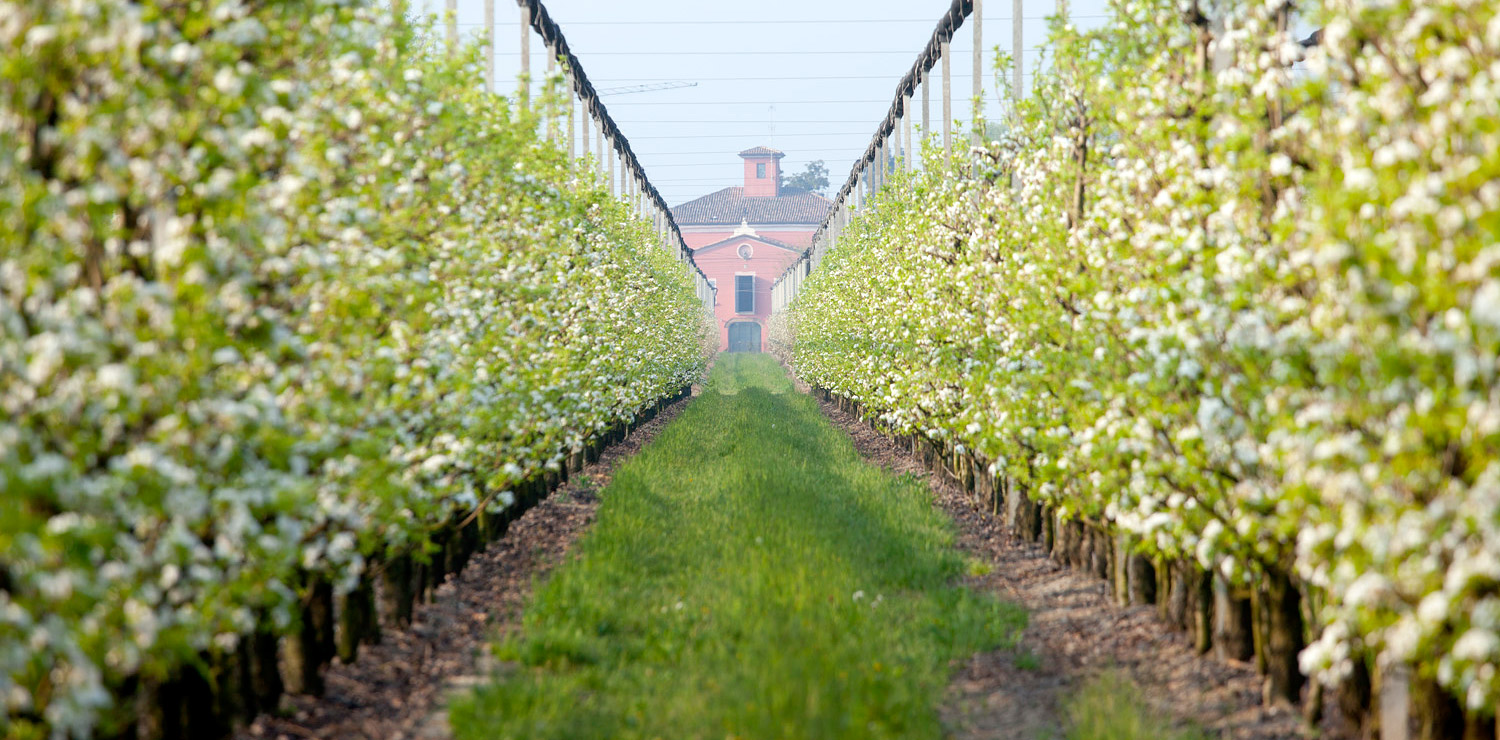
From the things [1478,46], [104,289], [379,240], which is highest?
[1478,46]

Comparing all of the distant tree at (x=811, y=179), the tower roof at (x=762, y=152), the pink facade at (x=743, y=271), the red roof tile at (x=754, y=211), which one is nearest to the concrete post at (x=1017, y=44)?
the pink facade at (x=743, y=271)

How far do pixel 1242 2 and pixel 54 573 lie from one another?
6.09 m

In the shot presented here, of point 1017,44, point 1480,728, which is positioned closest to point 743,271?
point 1017,44

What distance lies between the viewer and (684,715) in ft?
21.1

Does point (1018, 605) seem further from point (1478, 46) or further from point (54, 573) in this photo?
point (54, 573)

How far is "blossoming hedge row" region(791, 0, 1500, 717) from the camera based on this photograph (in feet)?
11.4

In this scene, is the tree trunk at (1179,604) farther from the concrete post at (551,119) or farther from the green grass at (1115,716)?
the concrete post at (551,119)

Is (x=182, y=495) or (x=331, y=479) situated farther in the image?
(x=331, y=479)

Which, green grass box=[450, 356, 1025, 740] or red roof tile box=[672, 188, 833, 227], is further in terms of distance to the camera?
red roof tile box=[672, 188, 833, 227]

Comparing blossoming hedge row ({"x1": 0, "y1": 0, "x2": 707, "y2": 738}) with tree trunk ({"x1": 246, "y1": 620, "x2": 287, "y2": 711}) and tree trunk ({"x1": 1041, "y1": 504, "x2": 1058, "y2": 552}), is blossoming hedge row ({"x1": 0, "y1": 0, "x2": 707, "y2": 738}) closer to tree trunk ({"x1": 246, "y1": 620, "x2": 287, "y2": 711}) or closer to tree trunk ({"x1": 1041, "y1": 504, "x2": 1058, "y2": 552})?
tree trunk ({"x1": 246, "y1": 620, "x2": 287, "y2": 711})

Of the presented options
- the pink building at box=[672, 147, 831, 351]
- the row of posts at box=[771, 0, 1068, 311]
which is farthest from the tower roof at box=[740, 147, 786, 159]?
the row of posts at box=[771, 0, 1068, 311]

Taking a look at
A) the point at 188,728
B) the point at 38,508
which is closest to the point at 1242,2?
the point at 38,508

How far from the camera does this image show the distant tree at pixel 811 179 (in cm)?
16012

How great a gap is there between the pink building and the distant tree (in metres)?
44.5
